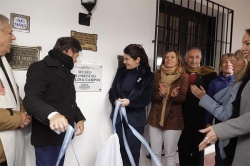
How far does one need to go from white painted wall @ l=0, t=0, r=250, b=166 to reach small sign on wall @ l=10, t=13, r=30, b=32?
0.09 ft

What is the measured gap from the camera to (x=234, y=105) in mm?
1273

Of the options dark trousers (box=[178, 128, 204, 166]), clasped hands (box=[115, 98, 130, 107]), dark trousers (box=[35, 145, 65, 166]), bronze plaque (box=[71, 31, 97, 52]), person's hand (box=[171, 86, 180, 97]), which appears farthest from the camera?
dark trousers (box=[178, 128, 204, 166])

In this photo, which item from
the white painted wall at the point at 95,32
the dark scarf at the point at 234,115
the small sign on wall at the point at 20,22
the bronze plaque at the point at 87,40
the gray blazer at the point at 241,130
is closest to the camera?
the gray blazer at the point at 241,130

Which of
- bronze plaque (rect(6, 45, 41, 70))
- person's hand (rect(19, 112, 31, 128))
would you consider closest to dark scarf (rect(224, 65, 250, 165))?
person's hand (rect(19, 112, 31, 128))

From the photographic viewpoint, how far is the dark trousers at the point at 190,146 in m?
2.19

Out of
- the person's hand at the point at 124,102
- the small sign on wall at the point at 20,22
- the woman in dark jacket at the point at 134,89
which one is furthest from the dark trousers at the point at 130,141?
the small sign on wall at the point at 20,22

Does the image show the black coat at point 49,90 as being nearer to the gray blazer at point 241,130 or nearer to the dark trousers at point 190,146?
the gray blazer at point 241,130

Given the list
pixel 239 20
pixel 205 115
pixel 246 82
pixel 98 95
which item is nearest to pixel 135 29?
pixel 98 95

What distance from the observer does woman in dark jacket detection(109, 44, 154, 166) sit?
197cm

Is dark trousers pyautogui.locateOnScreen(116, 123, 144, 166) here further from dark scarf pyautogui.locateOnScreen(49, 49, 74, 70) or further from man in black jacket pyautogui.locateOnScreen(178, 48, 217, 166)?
dark scarf pyautogui.locateOnScreen(49, 49, 74, 70)

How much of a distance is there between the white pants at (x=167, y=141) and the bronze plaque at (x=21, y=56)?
121 centimetres

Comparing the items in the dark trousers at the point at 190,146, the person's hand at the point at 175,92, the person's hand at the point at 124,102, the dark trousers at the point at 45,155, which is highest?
the person's hand at the point at 175,92

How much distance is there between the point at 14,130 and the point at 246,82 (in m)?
1.35

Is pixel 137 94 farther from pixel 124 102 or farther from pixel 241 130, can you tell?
pixel 241 130
